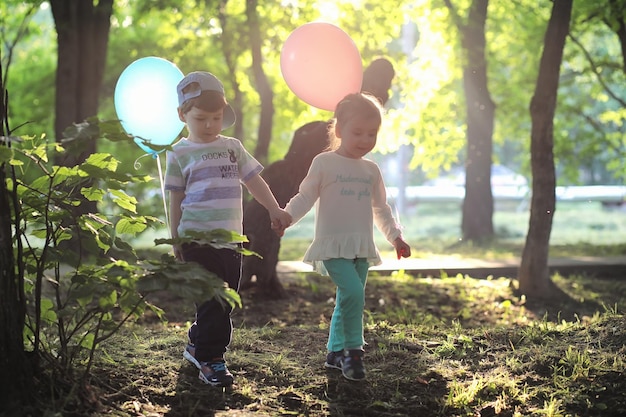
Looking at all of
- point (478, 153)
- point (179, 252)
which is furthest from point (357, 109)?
point (478, 153)

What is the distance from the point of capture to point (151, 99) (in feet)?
15.4

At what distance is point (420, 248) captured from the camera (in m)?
13.7

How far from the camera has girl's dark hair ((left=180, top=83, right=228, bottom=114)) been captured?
3.81m

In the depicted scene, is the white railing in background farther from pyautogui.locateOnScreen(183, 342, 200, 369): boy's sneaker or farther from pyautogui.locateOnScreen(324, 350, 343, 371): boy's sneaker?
pyautogui.locateOnScreen(183, 342, 200, 369): boy's sneaker

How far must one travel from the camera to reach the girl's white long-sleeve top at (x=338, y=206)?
393 cm

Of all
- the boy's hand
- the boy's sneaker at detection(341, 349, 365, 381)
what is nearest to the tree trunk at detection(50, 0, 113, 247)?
the boy's hand

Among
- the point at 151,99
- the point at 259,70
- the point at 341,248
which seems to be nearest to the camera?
the point at 341,248

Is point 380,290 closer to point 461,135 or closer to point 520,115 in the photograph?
point 461,135

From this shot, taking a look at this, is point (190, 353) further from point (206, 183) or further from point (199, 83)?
point (199, 83)

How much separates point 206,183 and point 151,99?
1163 millimetres

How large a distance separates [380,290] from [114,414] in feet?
16.2

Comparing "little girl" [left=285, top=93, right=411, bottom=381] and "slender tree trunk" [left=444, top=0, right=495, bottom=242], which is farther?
"slender tree trunk" [left=444, top=0, right=495, bottom=242]

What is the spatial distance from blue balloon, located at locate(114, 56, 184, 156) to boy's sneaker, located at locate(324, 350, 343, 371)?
66.9 inches

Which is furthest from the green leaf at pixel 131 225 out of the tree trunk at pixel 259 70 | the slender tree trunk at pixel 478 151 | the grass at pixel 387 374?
the slender tree trunk at pixel 478 151
